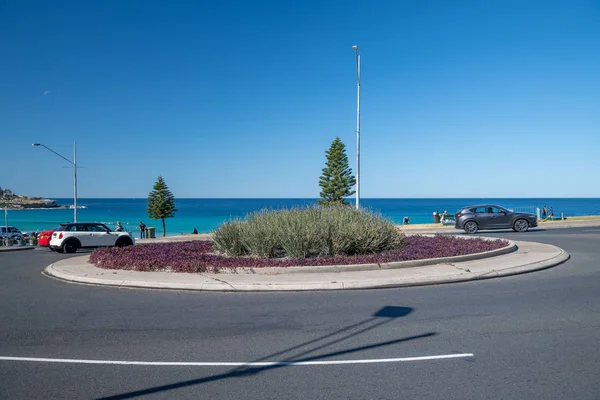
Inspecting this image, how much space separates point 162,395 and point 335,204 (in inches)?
530

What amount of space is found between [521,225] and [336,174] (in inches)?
1340

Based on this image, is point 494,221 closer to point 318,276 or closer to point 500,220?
point 500,220

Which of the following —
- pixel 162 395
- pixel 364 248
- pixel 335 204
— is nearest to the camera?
pixel 162 395

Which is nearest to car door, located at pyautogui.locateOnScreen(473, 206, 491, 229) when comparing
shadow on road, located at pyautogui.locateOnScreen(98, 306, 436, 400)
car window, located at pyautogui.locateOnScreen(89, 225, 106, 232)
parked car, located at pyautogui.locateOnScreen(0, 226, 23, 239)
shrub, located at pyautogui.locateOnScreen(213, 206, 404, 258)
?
shrub, located at pyautogui.locateOnScreen(213, 206, 404, 258)

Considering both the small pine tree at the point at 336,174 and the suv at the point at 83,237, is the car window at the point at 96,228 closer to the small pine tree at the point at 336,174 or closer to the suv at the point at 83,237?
the suv at the point at 83,237

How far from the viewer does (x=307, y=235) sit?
45.1 feet

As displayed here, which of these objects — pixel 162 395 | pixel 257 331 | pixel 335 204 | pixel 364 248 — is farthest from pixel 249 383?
pixel 335 204

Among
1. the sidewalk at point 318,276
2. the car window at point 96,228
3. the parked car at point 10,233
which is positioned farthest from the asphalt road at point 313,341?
the parked car at point 10,233

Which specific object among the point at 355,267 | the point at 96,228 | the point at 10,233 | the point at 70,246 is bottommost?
the point at 10,233

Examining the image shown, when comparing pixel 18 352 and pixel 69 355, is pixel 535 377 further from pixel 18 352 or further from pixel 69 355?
pixel 18 352

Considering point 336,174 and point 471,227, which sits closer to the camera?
point 471,227

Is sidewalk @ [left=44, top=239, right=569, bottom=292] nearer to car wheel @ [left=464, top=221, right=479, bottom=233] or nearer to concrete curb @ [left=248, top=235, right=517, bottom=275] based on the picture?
concrete curb @ [left=248, top=235, right=517, bottom=275]

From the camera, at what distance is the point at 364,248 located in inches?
564

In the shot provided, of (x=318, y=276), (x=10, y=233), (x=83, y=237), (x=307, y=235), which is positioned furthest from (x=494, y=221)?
(x=10, y=233)
